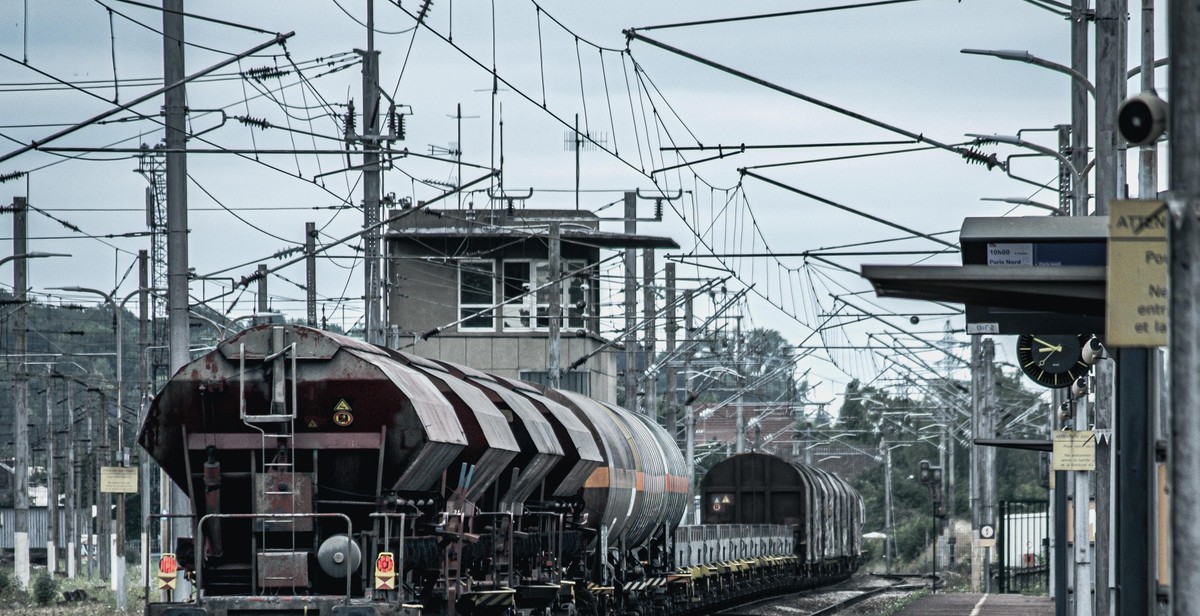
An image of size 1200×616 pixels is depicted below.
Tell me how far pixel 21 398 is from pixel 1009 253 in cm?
3459

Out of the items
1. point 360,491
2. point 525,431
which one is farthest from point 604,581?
point 360,491

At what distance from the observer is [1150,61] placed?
1409cm

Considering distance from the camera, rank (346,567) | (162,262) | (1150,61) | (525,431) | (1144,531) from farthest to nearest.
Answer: (162,262) < (525,431) < (346,567) < (1150,61) < (1144,531)

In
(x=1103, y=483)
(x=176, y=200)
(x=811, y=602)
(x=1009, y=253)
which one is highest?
(x=176, y=200)

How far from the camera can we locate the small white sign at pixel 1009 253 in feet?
39.7

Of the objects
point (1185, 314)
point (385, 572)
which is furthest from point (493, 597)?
point (1185, 314)

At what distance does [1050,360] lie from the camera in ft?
63.5

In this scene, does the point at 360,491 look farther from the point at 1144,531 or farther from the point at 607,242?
the point at 607,242

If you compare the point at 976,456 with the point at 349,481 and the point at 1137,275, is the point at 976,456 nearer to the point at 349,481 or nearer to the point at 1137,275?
the point at 349,481

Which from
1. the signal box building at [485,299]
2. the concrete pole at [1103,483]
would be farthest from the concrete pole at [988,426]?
the concrete pole at [1103,483]

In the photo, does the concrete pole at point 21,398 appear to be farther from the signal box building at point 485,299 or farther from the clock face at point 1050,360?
the clock face at point 1050,360

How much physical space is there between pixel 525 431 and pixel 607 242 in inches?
1407

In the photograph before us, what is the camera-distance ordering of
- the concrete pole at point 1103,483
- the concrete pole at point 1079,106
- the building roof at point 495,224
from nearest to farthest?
the concrete pole at point 1103,483
the concrete pole at point 1079,106
the building roof at point 495,224

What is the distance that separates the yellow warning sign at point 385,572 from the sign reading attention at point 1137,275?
9.22m
